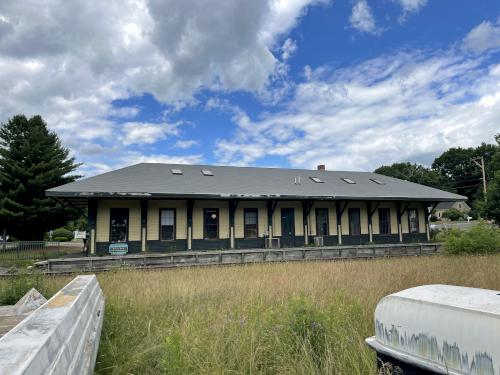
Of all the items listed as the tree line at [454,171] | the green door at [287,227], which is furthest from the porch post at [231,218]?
the tree line at [454,171]

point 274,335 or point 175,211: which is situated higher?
point 175,211

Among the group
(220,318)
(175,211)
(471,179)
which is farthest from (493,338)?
(471,179)

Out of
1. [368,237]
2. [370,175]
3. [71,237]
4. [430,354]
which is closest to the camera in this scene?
[430,354]

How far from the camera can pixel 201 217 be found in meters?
18.9

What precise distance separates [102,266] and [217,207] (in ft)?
28.4

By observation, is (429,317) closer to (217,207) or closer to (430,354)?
(430,354)

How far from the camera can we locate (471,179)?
75.8 metres

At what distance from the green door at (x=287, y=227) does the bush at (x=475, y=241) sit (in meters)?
8.16

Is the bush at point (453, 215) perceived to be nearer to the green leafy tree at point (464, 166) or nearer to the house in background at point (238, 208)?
the green leafy tree at point (464, 166)

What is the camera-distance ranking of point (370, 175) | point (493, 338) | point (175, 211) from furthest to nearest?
point (370, 175), point (175, 211), point (493, 338)

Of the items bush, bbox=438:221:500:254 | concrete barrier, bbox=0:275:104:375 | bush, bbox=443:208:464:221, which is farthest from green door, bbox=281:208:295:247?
bush, bbox=443:208:464:221

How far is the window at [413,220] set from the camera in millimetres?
23766

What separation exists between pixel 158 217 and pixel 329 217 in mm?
10636

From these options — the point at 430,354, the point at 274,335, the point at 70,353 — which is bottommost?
the point at 274,335
